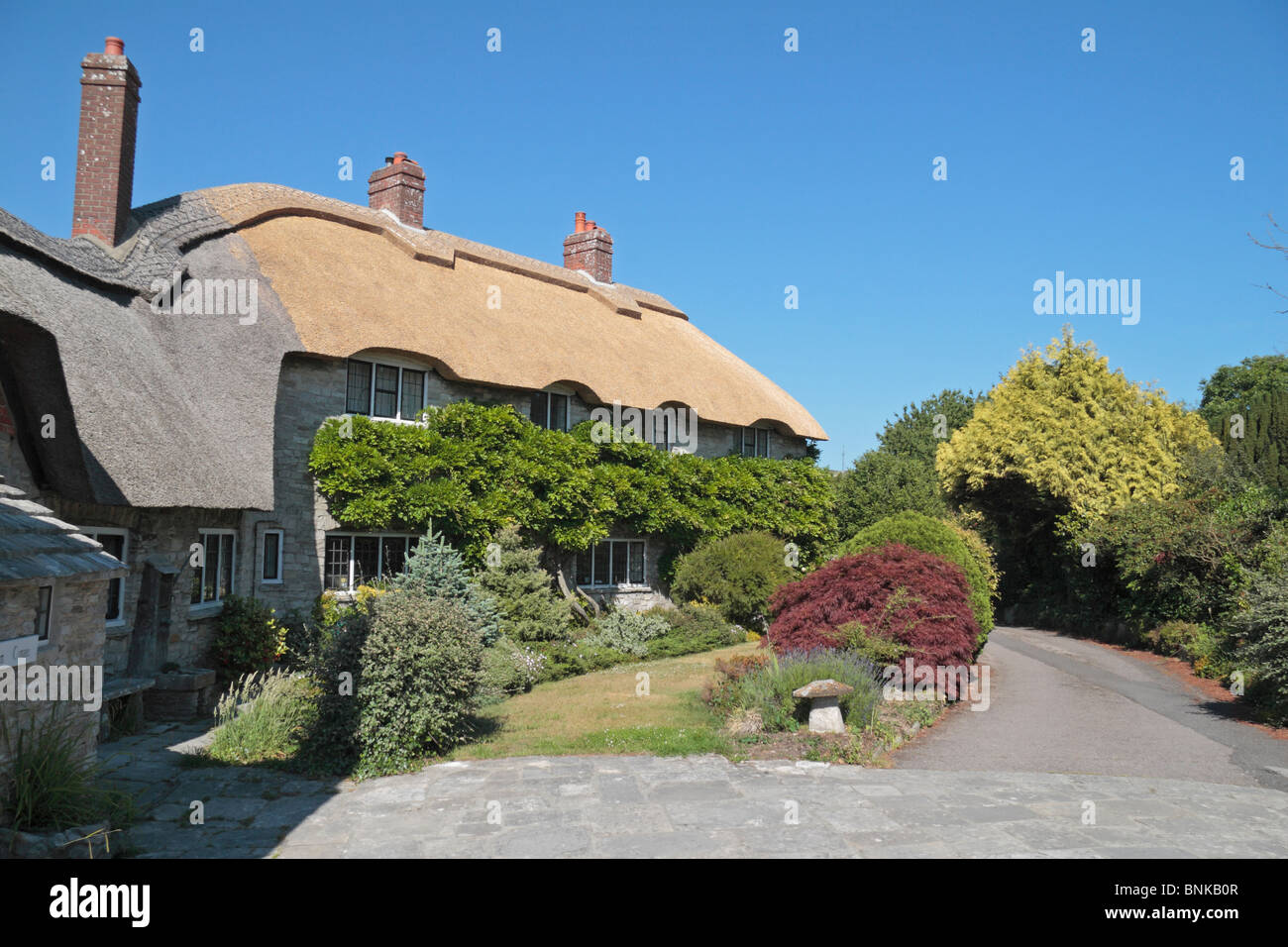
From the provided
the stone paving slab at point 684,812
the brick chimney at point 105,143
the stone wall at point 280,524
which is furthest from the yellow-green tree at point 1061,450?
the brick chimney at point 105,143

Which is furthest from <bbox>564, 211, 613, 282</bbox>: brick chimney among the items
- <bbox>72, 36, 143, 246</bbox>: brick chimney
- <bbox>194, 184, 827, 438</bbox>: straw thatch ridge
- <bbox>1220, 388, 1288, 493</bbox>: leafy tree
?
<bbox>1220, 388, 1288, 493</bbox>: leafy tree

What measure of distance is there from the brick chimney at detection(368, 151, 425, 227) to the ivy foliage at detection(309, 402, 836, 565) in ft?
22.8

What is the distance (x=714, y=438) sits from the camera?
76.0 feet

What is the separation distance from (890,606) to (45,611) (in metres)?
10.1

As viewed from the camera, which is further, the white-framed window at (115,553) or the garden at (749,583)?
the white-framed window at (115,553)

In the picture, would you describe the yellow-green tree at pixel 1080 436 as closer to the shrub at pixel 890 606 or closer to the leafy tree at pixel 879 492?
the leafy tree at pixel 879 492

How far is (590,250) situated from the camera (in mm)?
25891

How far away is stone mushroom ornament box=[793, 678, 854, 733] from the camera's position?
31.3ft

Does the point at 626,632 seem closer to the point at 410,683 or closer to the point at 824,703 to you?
the point at 824,703

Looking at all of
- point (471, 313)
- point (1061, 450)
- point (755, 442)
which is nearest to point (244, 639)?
point (471, 313)

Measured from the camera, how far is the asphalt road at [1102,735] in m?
8.84

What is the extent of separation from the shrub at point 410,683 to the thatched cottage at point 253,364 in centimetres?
349

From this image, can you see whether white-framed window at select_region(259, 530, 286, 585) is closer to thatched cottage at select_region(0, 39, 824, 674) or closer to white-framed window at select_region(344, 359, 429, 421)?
thatched cottage at select_region(0, 39, 824, 674)
